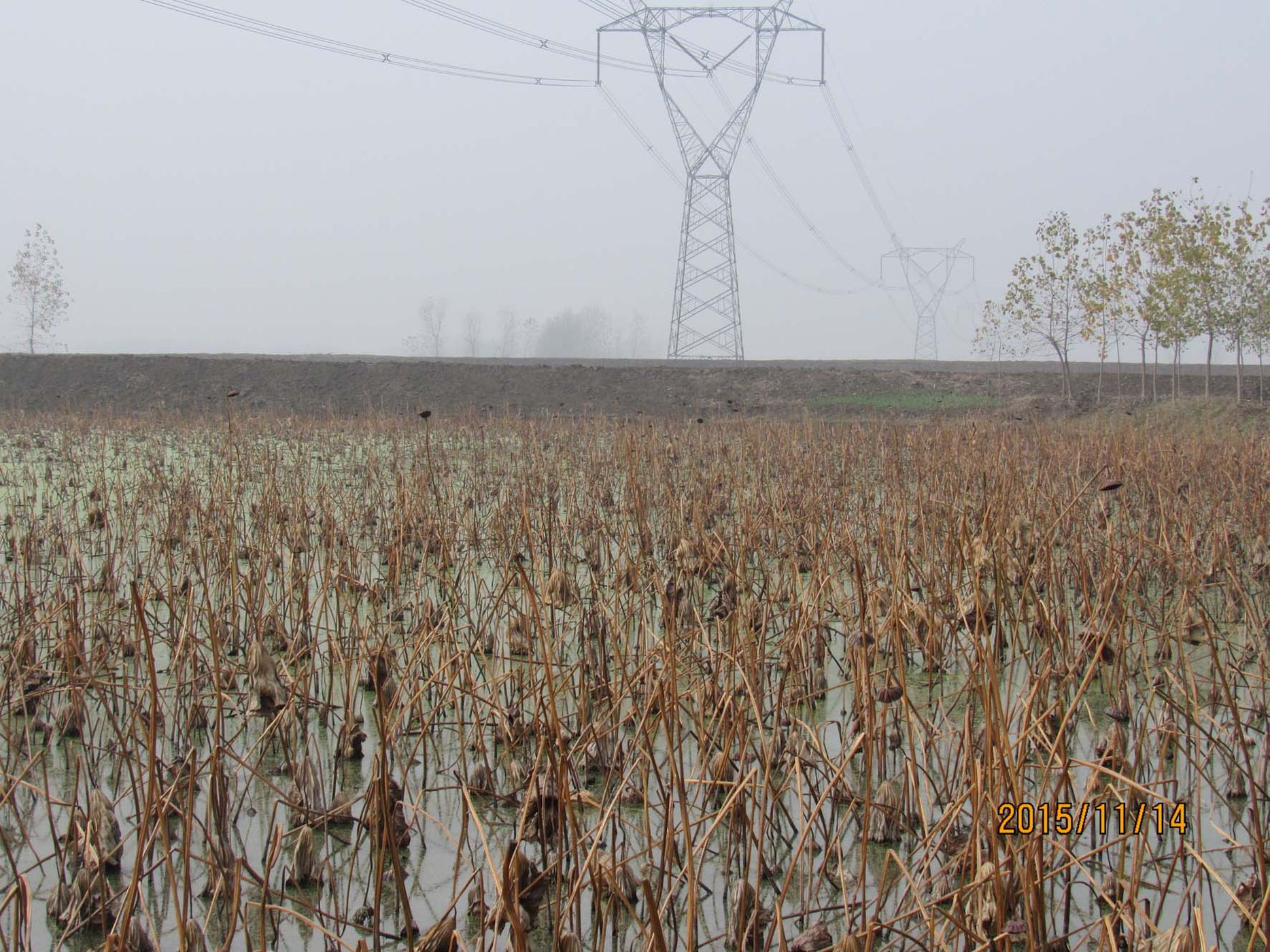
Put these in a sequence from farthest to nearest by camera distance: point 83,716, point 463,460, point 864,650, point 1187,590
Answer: point 463,460 < point 1187,590 < point 83,716 < point 864,650

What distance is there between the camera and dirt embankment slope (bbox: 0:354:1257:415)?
70.1 feet

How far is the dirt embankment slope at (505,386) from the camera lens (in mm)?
21359

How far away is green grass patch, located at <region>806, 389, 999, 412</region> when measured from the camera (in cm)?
2133

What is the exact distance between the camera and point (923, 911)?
1790 mm

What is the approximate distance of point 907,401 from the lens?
2209 centimetres

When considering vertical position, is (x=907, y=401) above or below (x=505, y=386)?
below

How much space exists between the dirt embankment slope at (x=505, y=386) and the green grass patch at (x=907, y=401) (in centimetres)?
4

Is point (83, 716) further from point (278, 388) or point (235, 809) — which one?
point (278, 388)

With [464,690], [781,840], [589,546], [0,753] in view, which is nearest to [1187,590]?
[781,840]

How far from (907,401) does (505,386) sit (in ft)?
28.3

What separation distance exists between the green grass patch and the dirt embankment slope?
0.14 ft

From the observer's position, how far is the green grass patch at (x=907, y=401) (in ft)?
70.0

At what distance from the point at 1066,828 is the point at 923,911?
1.96ft

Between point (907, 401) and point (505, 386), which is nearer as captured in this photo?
point (907, 401)
